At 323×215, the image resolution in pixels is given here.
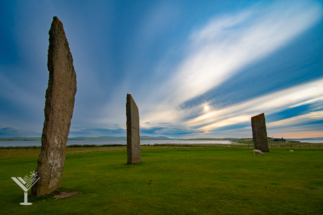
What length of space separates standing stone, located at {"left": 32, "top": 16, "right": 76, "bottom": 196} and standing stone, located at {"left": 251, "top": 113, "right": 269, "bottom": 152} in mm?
18251

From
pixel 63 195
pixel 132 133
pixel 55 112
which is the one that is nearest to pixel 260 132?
pixel 132 133

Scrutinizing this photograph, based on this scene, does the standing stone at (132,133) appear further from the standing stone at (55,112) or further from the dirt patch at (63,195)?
the dirt patch at (63,195)

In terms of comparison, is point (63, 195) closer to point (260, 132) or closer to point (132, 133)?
point (132, 133)

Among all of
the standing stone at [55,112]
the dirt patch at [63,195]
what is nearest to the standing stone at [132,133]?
the standing stone at [55,112]

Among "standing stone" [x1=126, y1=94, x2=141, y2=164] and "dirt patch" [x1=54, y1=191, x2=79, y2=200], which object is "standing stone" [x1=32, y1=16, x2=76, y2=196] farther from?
"standing stone" [x1=126, y1=94, x2=141, y2=164]

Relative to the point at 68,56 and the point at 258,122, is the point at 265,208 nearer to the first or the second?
the point at 68,56

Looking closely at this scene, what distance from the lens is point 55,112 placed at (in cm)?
505

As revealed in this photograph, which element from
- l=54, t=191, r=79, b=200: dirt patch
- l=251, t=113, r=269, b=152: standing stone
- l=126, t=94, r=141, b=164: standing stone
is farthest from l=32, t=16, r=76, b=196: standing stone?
l=251, t=113, r=269, b=152: standing stone

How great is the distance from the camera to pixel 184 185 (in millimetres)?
5492

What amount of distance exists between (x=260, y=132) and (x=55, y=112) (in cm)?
1896

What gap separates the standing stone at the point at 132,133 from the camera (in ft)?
36.0

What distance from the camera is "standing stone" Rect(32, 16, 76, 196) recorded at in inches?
188

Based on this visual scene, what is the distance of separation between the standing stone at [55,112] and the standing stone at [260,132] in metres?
18.3

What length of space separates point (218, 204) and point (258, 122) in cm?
1656
